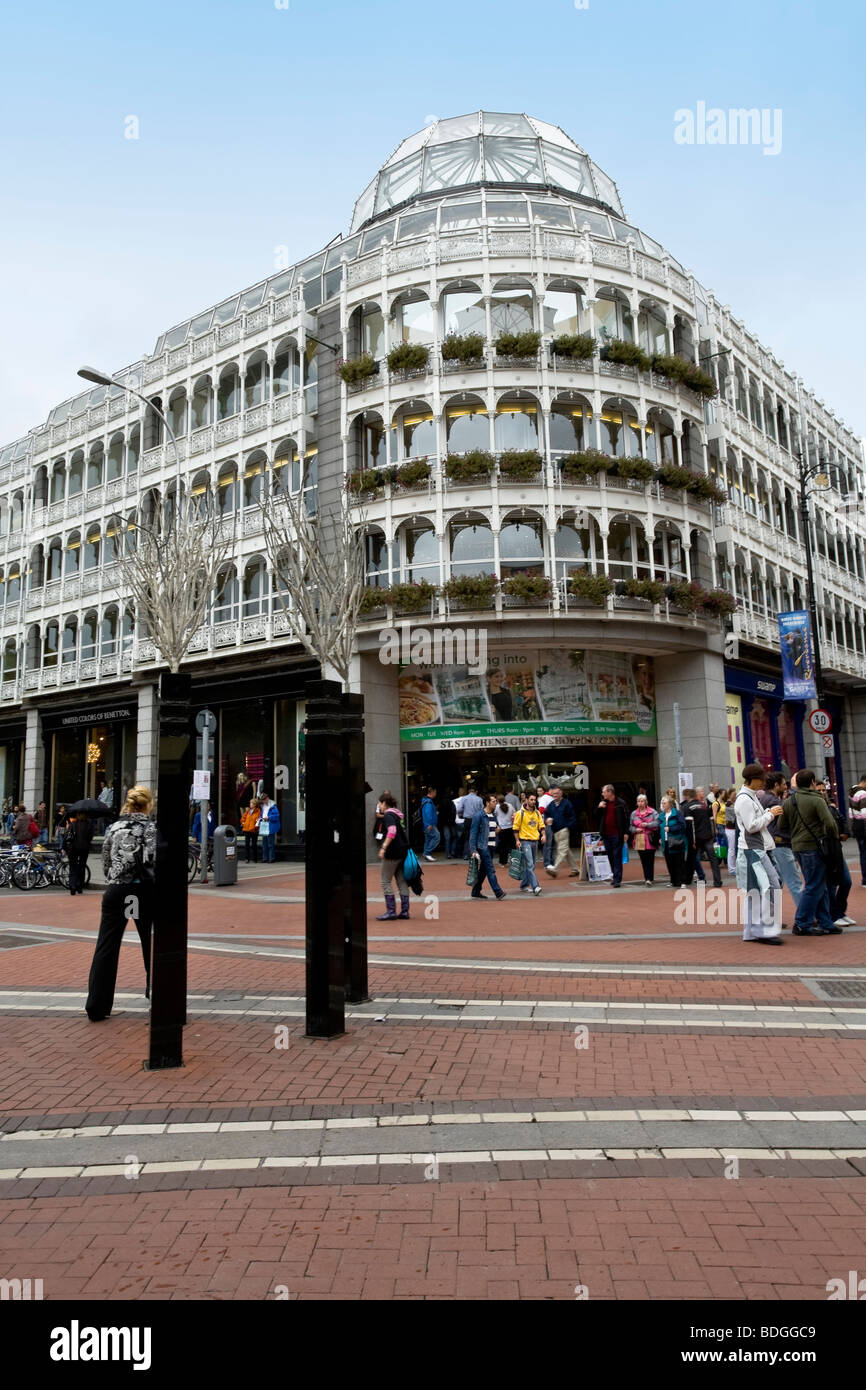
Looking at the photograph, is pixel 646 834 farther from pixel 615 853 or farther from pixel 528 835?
pixel 528 835

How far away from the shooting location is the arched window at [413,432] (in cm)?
2752

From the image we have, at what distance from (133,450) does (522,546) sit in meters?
17.8

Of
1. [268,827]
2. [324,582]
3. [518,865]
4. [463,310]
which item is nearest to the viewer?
[518,865]

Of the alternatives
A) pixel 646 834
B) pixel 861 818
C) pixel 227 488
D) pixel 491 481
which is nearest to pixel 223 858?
pixel 646 834

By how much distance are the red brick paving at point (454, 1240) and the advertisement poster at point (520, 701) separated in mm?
22379

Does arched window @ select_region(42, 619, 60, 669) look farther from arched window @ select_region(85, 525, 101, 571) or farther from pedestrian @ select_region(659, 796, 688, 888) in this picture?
pedestrian @ select_region(659, 796, 688, 888)

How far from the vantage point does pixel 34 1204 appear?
163 inches

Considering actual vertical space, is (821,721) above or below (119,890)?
above

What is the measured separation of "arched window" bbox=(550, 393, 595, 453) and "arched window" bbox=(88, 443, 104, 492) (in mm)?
19400

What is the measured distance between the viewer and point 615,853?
17984mm

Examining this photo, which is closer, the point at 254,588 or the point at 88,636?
the point at 254,588

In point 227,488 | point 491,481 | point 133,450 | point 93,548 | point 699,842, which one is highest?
point 133,450

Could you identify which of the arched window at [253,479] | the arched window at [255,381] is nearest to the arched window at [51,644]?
the arched window at [253,479]
